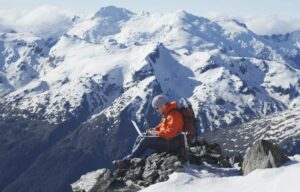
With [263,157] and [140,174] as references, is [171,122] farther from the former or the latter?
[263,157]

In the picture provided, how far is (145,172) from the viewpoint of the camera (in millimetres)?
36562

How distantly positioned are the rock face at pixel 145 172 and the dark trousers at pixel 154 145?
42 cm

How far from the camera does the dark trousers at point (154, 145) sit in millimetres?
37875

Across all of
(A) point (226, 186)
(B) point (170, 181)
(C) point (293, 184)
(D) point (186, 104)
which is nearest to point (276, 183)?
(C) point (293, 184)

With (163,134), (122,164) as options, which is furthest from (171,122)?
(122,164)

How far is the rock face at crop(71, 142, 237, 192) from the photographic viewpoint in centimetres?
3538

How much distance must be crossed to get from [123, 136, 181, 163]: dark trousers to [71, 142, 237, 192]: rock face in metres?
0.42

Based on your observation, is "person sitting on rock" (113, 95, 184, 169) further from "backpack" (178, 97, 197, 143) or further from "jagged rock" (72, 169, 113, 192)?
"jagged rock" (72, 169, 113, 192)

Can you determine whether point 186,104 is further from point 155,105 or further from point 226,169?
point 226,169

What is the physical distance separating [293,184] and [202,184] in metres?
5.46

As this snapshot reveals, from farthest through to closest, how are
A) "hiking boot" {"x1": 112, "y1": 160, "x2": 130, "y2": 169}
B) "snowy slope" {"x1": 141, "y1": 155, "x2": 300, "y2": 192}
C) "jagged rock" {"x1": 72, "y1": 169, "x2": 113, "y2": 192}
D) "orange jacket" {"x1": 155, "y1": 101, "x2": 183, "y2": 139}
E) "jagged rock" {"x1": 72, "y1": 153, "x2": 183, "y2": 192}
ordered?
"hiking boot" {"x1": 112, "y1": 160, "x2": 130, "y2": 169} → "jagged rock" {"x1": 72, "y1": 169, "x2": 113, "y2": 192} → "orange jacket" {"x1": 155, "y1": 101, "x2": 183, "y2": 139} → "jagged rock" {"x1": 72, "y1": 153, "x2": 183, "y2": 192} → "snowy slope" {"x1": 141, "y1": 155, "x2": 300, "y2": 192}

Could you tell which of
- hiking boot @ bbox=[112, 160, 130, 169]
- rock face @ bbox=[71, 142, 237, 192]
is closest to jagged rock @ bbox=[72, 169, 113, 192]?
rock face @ bbox=[71, 142, 237, 192]

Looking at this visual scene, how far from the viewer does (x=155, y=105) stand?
3678 cm

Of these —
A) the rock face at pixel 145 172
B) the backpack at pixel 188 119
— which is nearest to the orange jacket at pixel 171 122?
the backpack at pixel 188 119
